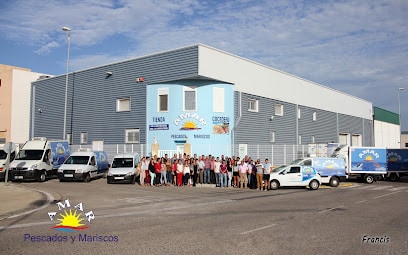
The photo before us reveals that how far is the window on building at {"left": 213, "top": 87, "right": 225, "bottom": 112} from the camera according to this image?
28.3m

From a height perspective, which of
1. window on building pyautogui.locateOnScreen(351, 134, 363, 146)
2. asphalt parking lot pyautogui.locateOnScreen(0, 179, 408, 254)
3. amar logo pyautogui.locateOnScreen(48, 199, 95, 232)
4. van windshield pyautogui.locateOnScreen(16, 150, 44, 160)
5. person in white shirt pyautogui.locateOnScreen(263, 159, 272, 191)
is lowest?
amar logo pyautogui.locateOnScreen(48, 199, 95, 232)

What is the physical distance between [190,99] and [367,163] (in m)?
12.7

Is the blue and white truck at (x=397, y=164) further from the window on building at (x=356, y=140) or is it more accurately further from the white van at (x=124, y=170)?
the window on building at (x=356, y=140)

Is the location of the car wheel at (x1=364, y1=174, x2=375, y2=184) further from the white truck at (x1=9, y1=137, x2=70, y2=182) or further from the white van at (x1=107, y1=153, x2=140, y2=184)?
the white truck at (x1=9, y1=137, x2=70, y2=182)

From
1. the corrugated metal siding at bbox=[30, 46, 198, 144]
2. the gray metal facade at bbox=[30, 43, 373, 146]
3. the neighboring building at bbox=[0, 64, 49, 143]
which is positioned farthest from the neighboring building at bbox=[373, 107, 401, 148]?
the neighboring building at bbox=[0, 64, 49, 143]

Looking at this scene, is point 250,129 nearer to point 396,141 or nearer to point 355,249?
point 355,249

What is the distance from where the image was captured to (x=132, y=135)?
30656 mm

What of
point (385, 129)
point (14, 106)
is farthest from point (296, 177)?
point (385, 129)

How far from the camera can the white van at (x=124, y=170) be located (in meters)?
23.3

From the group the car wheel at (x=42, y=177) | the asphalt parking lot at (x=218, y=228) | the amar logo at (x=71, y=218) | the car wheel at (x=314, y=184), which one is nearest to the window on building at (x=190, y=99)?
the car wheel at (x=42, y=177)

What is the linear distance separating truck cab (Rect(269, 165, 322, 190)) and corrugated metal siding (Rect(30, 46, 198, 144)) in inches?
367

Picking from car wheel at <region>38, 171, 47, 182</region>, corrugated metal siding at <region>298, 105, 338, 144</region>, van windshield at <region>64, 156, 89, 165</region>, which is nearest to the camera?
car wheel at <region>38, 171, 47, 182</region>

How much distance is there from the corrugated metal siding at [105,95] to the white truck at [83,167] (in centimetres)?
387

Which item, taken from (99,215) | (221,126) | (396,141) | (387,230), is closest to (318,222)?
(387,230)
